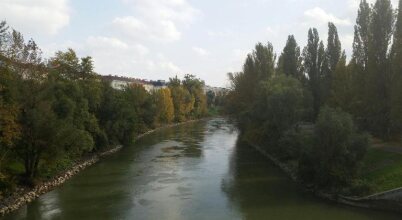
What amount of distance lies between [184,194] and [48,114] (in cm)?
1087

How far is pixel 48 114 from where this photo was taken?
30703mm

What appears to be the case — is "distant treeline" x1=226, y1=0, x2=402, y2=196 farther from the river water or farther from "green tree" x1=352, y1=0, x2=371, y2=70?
the river water

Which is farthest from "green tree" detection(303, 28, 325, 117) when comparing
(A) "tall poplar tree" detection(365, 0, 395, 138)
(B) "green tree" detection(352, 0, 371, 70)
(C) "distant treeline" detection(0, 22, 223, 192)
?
(C) "distant treeline" detection(0, 22, 223, 192)

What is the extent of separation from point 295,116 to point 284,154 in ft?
12.7

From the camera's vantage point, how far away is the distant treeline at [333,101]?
2941cm

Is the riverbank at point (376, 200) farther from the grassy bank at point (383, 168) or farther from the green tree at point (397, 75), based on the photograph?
the green tree at point (397, 75)

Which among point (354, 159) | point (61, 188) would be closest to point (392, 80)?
point (354, 159)

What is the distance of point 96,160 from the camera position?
44406mm

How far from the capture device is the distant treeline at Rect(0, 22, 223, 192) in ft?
89.6

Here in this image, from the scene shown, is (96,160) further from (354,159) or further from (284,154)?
(354,159)

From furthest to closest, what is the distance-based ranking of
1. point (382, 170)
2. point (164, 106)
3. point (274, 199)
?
point (164, 106), point (382, 170), point (274, 199)

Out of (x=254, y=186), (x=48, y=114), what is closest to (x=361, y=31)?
(x=254, y=186)

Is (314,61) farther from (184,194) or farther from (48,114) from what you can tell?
(48,114)

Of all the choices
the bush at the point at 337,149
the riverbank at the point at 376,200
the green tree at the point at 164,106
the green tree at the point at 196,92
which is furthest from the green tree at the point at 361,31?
the green tree at the point at 196,92
